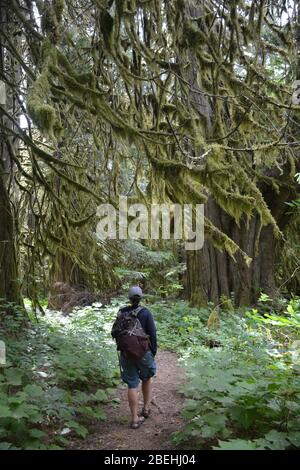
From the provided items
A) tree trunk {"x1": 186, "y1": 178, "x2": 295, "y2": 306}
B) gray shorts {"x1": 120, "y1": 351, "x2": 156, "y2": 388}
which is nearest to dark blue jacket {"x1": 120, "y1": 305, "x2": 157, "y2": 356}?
gray shorts {"x1": 120, "y1": 351, "x2": 156, "y2": 388}

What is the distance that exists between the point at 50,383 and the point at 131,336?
1023 millimetres

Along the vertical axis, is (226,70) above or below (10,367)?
above

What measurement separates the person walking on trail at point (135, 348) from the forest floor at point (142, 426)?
0.15 m

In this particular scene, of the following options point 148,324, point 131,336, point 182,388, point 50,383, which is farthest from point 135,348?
point 182,388

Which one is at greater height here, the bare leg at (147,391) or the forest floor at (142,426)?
the bare leg at (147,391)

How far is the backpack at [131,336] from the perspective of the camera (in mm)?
4879

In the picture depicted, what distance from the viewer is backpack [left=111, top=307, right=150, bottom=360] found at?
4.88m

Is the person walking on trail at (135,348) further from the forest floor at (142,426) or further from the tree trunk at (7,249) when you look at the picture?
the tree trunk at (7,249)

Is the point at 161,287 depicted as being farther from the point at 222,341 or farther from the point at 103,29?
the point at 103,29

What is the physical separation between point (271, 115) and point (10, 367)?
16.8ft

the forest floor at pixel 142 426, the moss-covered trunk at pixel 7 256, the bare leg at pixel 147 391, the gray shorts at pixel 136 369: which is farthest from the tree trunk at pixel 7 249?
the bare leg at pixel 147 391

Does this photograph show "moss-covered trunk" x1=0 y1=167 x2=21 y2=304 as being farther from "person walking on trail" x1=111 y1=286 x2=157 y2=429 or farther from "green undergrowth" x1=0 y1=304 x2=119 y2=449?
"person walking on trail" x1=111 y1=286 x2=157 y2=429

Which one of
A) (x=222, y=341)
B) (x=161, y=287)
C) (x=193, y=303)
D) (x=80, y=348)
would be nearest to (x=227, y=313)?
(x=193, y=303)

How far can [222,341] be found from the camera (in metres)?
7.60
